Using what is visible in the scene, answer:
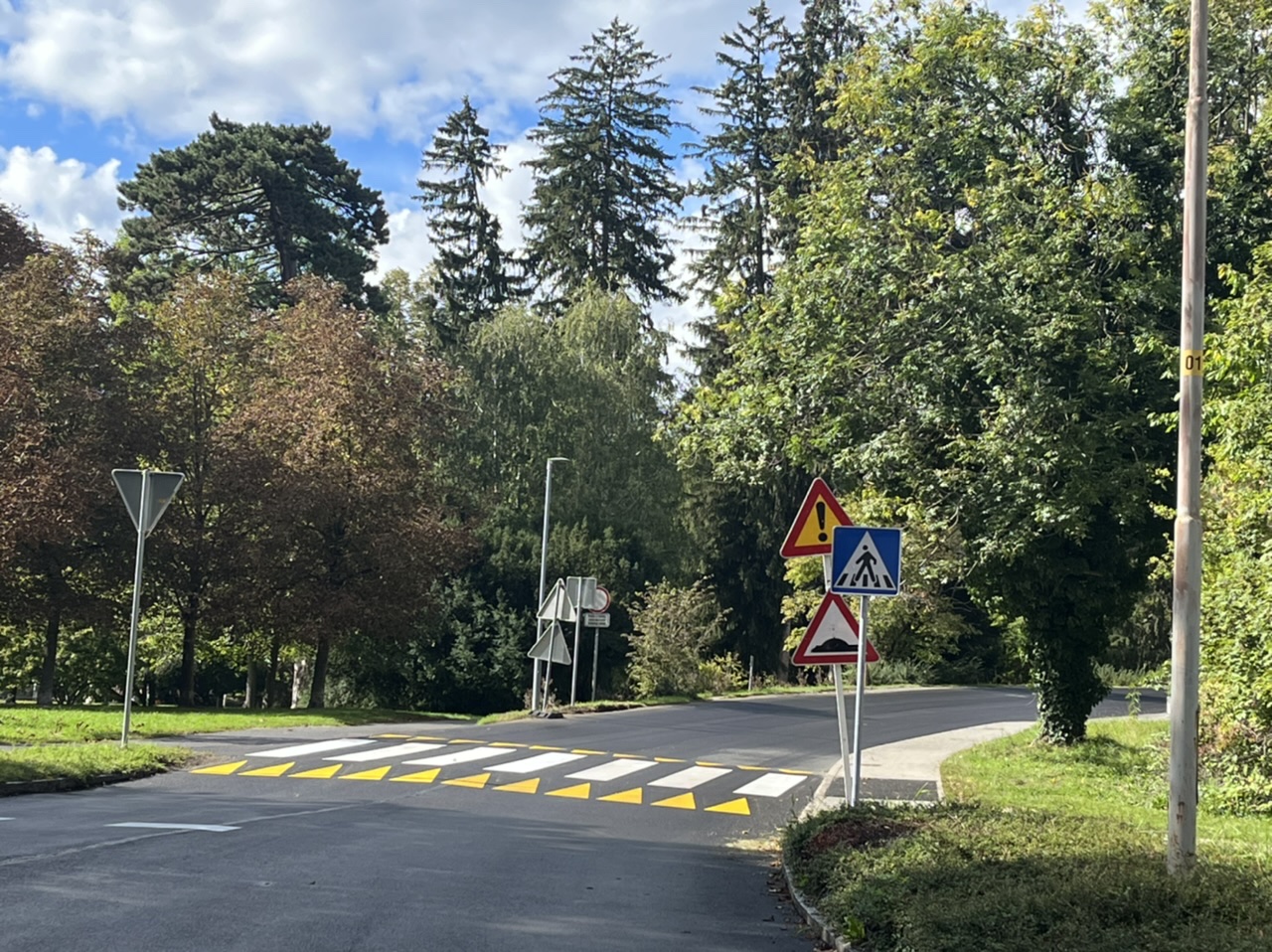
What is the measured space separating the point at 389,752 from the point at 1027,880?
12.3 m

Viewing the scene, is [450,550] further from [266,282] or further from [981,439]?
[266,282]

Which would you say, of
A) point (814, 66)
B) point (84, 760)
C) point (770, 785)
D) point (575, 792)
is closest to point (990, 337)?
point (770, 785)

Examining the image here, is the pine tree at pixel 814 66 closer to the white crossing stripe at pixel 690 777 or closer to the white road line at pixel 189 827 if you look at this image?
the white crossing stripe at pixel 690 777

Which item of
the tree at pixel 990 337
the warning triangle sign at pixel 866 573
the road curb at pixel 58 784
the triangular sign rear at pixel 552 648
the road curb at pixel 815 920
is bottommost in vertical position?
the road curb at pixel 58 784

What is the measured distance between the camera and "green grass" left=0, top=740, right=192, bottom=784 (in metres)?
13.5

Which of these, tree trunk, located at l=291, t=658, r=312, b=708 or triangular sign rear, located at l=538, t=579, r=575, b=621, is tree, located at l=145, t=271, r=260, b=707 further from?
triangular sign rear, located at l=538, t=579, r=575, b=621

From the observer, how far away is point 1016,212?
18.4 m

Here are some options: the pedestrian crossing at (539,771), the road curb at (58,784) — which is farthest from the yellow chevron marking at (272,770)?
the road curb at (58,784)

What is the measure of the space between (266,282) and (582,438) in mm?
15639

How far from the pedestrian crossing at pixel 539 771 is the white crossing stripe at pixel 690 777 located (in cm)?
1

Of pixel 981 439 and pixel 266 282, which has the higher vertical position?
pixel 266 282

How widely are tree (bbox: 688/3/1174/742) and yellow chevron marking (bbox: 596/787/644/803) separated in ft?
20.7

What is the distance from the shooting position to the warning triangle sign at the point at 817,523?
39.1 ft

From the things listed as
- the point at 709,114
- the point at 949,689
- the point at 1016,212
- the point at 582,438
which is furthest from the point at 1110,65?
the point at 709,114
